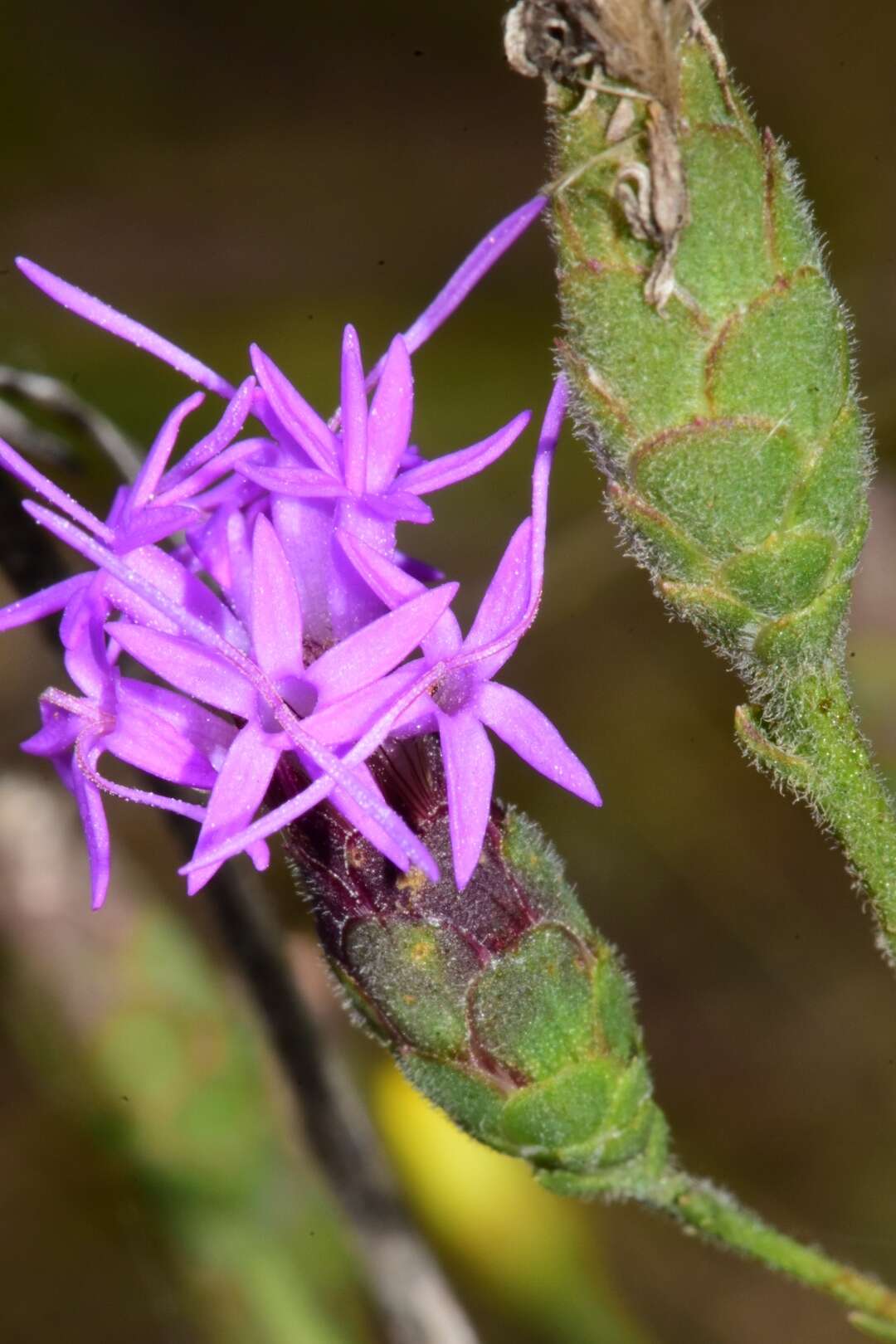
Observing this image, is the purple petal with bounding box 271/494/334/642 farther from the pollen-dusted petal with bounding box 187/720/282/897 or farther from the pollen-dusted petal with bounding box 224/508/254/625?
the pollen-dusted petal with bounding box 187/720/282/897

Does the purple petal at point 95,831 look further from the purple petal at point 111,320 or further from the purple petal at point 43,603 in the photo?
the purple petal at point 111,320

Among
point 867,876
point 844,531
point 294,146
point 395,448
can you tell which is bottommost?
point 867,876

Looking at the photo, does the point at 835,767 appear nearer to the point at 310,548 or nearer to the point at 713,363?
the point at 713,363

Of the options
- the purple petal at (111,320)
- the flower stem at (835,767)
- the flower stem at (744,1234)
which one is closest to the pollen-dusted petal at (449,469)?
the purple petal at (111,320)

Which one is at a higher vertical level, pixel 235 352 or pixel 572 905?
pixel 235 352

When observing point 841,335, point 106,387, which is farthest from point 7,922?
point 841,335

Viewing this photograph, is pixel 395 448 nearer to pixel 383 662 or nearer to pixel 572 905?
pixel 383 662
